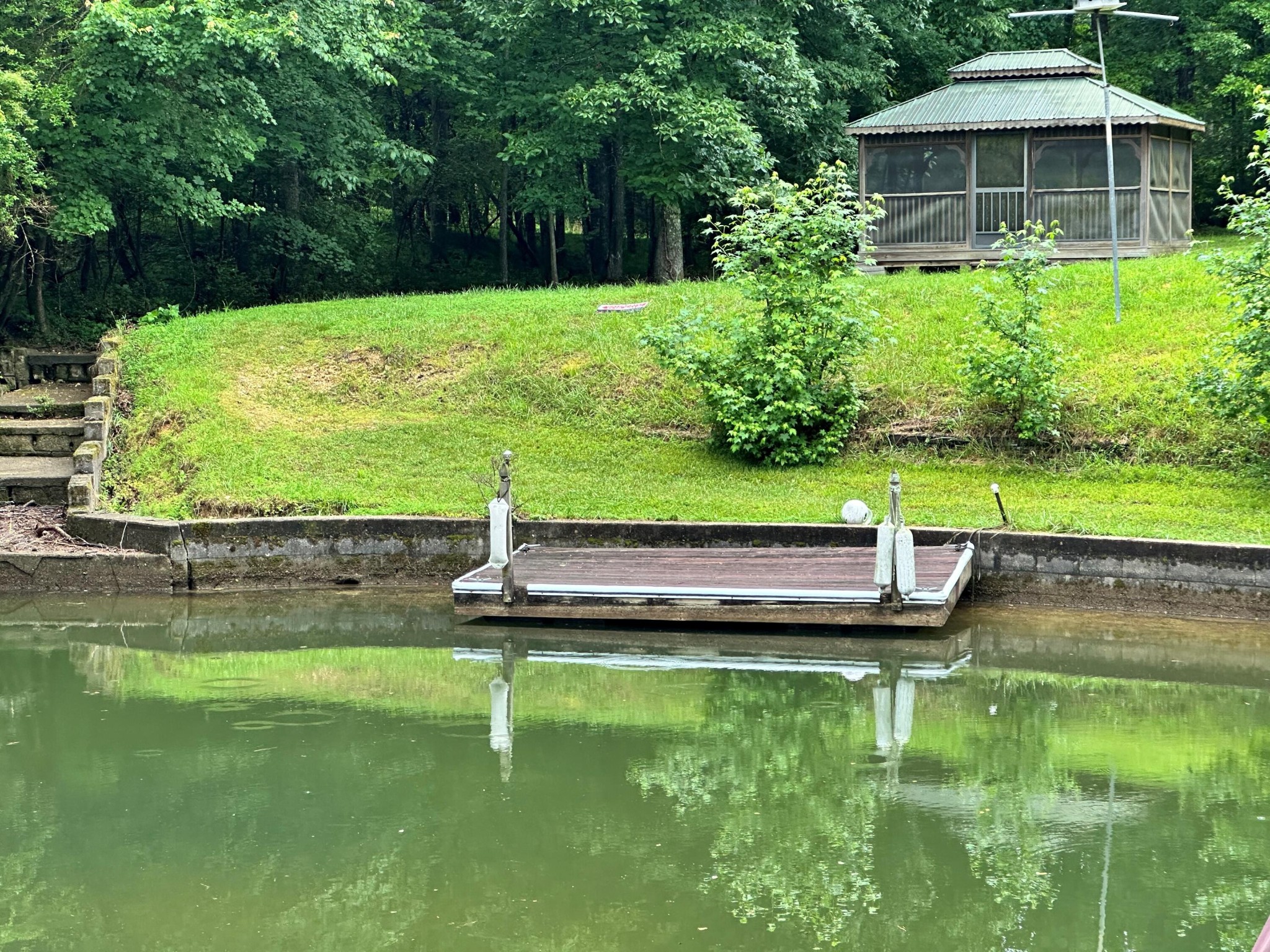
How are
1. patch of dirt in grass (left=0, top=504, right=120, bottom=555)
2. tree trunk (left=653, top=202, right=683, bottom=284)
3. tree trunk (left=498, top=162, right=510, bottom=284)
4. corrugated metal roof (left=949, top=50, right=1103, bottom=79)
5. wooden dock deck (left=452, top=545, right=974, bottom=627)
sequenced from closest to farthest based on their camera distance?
wooden dock deck (left=452, top=545, right=974, bottom=627)
patch of dirt in grass (left=0, top=504, right=120, bottom=555)
corrugated metal roof (left=949, top=50, right=1103, bottom=79)
tree trunk (left=653, top=202, right=683, bottom=284)
tree trunk (left=498, top=162, right=510, bottom=284)

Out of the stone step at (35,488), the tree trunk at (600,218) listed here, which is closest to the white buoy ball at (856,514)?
the stone step at (35,488)

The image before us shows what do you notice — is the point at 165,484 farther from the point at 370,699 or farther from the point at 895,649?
the point at 895,649

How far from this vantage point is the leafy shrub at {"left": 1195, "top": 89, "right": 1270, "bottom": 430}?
14.9 meters

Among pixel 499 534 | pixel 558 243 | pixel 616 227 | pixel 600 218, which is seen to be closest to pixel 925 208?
pixel 616 227

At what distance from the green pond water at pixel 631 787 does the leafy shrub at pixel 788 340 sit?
162 inches

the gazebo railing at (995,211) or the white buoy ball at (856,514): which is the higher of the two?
the gazebo railing at (995,211)

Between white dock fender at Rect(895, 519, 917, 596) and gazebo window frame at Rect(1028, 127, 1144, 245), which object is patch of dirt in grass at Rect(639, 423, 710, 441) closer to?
white dock fender at Rect(895, 519, 917, 596)

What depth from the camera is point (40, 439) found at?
18.2m

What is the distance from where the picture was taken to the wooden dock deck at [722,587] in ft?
41.3

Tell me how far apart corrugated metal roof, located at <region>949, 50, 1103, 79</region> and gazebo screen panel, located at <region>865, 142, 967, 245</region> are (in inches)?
76.7

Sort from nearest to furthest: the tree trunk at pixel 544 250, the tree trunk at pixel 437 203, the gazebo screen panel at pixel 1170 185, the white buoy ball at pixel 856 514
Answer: the white buoy ball at pixel 856 514 < the gazebo screen panel at pixel 1170 185 < the tree trunk at pixel 437 203 < the tree trunk at pixel 544 250

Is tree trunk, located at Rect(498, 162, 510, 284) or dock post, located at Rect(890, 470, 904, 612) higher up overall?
tree trunk, located at Rect(498, 162, 510, 284)

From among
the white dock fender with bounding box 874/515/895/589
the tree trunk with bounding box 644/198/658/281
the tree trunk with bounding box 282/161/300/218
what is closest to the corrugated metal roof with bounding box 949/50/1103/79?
the tree trunk with bounding box 644/198/658/281

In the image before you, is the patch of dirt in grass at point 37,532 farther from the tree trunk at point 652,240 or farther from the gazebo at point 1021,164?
the tree trunk at point 652,240
